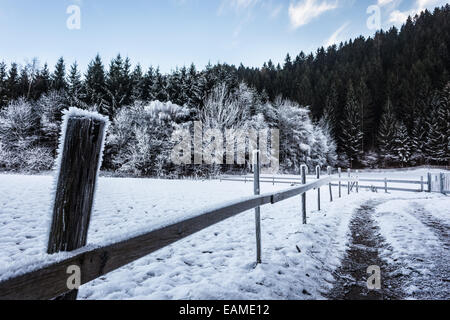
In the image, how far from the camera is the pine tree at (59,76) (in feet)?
136

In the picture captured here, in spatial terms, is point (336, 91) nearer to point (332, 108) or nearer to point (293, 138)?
point (332, 108)

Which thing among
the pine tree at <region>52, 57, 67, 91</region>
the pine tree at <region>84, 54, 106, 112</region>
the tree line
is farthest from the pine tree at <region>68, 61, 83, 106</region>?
the pine tree at <region>52, 57, 67, 91</region>

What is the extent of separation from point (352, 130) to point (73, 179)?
2083 inches

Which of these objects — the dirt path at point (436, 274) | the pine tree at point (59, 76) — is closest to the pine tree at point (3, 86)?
the pine tree at point (59, 76)

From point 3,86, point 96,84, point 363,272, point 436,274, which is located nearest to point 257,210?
point 363,272

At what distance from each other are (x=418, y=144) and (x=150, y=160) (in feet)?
147

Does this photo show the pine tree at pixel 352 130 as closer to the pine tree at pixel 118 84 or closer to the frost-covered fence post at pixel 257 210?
the pine tree at pixel 118 84

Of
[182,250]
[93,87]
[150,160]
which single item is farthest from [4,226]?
[93,87]

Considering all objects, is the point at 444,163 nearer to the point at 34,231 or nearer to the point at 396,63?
the point at 396,63

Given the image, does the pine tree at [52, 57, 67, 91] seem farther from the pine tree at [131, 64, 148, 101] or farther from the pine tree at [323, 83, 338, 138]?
the pine tree at [323, 83, 338, 138]

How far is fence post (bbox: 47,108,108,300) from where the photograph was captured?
3.67 ft

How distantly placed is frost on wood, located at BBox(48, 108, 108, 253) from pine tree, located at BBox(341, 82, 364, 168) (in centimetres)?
5190
